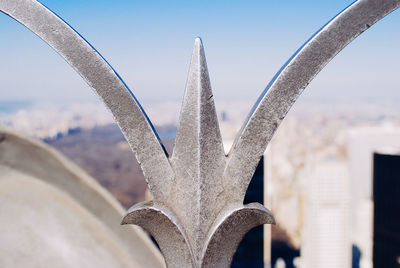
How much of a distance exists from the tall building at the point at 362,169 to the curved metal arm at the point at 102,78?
4083cm

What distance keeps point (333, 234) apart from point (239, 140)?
4078 centimetres

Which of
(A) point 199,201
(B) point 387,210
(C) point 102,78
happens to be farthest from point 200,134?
(B) point 387,210

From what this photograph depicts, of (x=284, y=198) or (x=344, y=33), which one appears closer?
(x=344, y=33)

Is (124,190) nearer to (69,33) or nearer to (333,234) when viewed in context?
(69,33)

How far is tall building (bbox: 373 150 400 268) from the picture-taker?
18.8 meters

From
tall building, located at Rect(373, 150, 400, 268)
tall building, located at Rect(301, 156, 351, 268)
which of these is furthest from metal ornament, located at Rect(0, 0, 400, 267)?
tall building, located at Rect(301, 156, 351, 268)

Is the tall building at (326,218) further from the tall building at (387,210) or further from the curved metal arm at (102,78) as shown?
the curved metal arm at (102,78)

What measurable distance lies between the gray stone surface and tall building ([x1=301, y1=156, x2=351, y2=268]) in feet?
123

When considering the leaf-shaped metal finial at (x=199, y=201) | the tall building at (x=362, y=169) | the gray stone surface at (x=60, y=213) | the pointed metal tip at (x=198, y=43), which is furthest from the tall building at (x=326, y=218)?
the pointed metal tip at (x=198, y=43)

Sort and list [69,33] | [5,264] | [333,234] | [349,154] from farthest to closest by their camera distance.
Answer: [349,154] → [333,234] → [5,264] → [69,33]

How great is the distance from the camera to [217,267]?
3.55 feet

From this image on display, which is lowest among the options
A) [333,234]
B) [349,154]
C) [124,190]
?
[333,234]

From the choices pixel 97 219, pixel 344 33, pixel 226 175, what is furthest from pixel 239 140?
pixel 97 219

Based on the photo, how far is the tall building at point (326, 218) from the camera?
38.1 meters
